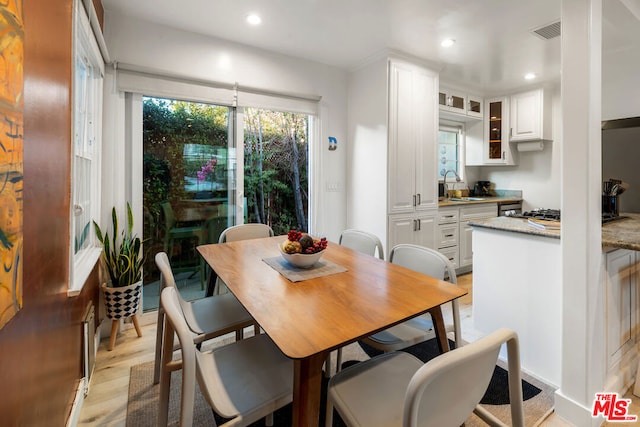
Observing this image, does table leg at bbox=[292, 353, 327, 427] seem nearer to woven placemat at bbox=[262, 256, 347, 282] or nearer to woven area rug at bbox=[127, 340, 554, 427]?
woven placemat at bbox=[262, 256, 347, 282]

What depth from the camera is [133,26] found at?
2.44m

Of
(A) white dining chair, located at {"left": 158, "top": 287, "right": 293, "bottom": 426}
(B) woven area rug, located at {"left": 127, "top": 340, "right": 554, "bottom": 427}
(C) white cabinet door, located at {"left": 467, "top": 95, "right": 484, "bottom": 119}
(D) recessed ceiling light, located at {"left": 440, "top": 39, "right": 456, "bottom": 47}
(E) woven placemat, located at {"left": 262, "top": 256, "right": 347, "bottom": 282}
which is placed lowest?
(B) woven area rug, located at {"left": 127, "top": 340, "right": 554, "bottom": 427}

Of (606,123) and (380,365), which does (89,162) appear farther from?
(606,123)

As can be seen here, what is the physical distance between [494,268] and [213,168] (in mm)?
2461

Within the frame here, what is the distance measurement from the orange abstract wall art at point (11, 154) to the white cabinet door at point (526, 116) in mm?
4887

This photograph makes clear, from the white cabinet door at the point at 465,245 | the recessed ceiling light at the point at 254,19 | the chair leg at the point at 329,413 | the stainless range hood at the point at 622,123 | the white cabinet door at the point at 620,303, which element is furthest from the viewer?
the white cabinet door at the point at 465,245

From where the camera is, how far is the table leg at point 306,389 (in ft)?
2.92

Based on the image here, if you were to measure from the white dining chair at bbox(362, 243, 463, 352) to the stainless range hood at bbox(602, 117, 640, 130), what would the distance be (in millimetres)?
2376

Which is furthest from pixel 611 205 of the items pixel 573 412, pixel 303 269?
pixel 303 269

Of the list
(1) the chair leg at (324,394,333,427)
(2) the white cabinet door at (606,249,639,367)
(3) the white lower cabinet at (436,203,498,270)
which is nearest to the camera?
(1) the chair leg at (324,394,333,427)

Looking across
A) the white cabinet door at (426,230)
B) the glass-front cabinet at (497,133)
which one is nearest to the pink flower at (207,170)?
the white cabinet door at (426,230)

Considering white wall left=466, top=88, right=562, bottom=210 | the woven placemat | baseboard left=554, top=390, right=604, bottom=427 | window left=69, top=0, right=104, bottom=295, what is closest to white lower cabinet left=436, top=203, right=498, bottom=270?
white wall left=466, top=88, right=562, bottom=210

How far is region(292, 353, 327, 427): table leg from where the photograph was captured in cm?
89

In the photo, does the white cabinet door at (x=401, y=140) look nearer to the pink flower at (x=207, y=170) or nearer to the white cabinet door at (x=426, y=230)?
the white cabinet door at (x=426, y=230)
